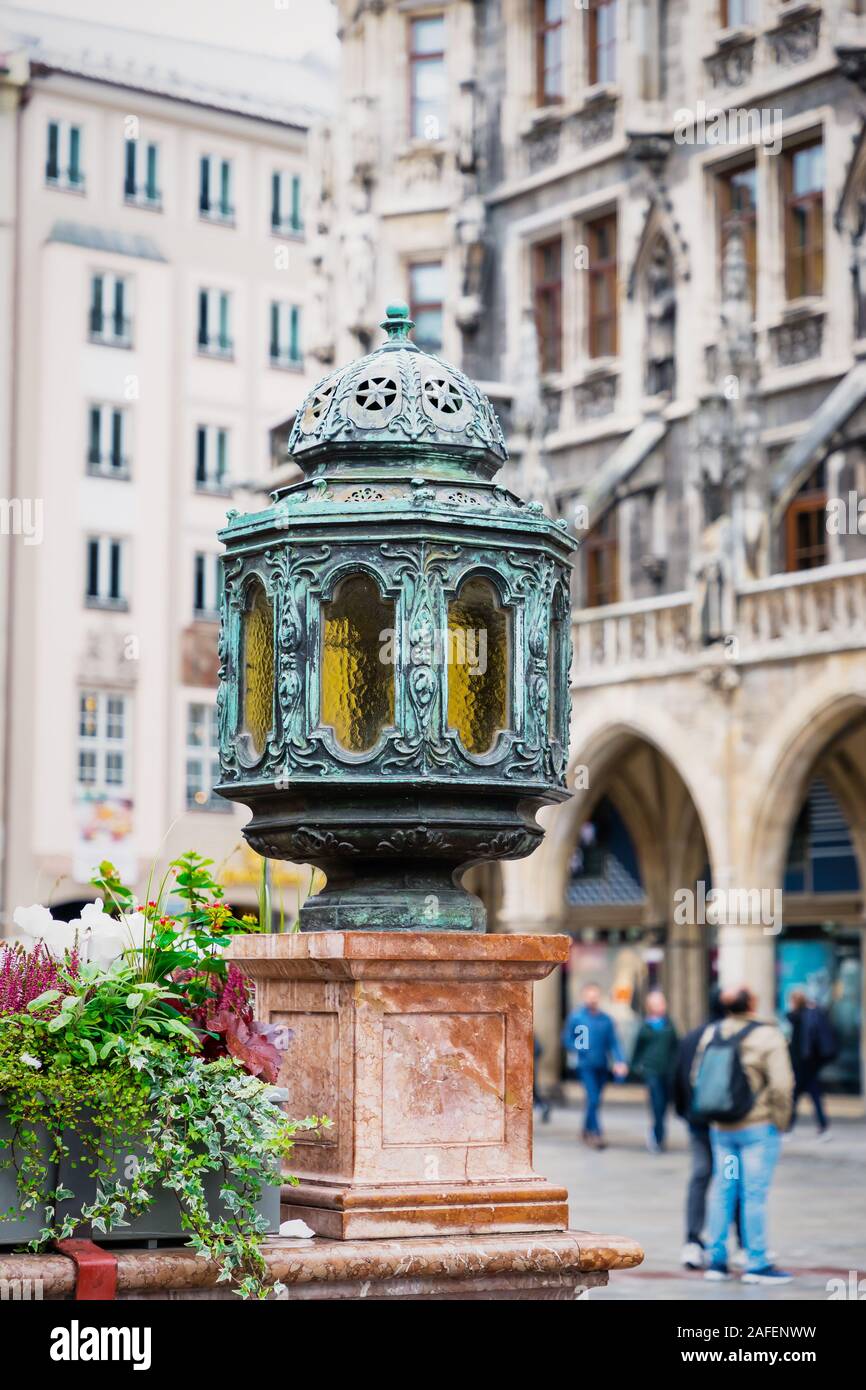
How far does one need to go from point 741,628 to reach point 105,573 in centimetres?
1887

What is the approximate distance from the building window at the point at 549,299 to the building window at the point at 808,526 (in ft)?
18.1

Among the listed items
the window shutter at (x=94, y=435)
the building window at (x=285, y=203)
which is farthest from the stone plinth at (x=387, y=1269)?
the building window at (x=285, y=203)

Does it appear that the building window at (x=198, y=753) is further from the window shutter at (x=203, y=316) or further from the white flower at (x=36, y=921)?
the white flower at (x=36, y=921)

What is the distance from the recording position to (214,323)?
4516 centimetres

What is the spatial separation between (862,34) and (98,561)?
19.2 meters

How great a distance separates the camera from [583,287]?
32969 millimetres

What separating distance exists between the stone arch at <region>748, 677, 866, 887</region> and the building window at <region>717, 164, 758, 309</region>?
6322mm

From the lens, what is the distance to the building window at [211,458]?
44312 millimetres

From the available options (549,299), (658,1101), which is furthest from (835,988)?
(549,299)

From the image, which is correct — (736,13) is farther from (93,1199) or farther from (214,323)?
(93,1199)
